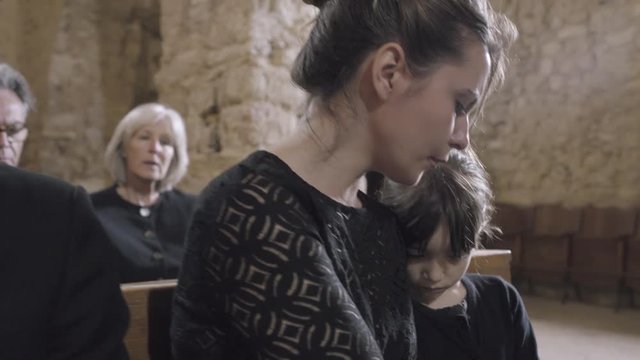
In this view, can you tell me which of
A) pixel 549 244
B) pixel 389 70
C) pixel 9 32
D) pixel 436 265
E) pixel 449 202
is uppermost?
pixel 9 32

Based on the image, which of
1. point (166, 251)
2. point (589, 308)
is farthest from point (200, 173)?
point (589, 308)

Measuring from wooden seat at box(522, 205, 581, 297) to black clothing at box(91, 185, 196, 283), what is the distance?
3332 mm

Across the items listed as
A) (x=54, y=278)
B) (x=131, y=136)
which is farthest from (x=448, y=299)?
(x=131, y=136)

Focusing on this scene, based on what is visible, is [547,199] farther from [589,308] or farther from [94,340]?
[94,340]

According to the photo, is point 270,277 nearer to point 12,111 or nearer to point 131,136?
point 12,111

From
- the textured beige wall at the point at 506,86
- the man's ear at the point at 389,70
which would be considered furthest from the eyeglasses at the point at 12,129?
the textured beige wall at the point at 506,86

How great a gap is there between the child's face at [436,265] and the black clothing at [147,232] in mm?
1087

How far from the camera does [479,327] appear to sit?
1248 mm

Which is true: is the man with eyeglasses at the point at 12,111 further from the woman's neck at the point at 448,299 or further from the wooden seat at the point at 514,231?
the wooden seat at the point at 514,231

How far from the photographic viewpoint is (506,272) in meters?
1.79

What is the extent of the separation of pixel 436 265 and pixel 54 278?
0.63 m

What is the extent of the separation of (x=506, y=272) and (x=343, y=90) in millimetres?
1162

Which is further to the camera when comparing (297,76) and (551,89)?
(551,89)

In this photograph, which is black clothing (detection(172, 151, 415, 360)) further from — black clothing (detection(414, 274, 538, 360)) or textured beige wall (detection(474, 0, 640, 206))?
textured beige wall (detection(474, 0, 640, 206))
